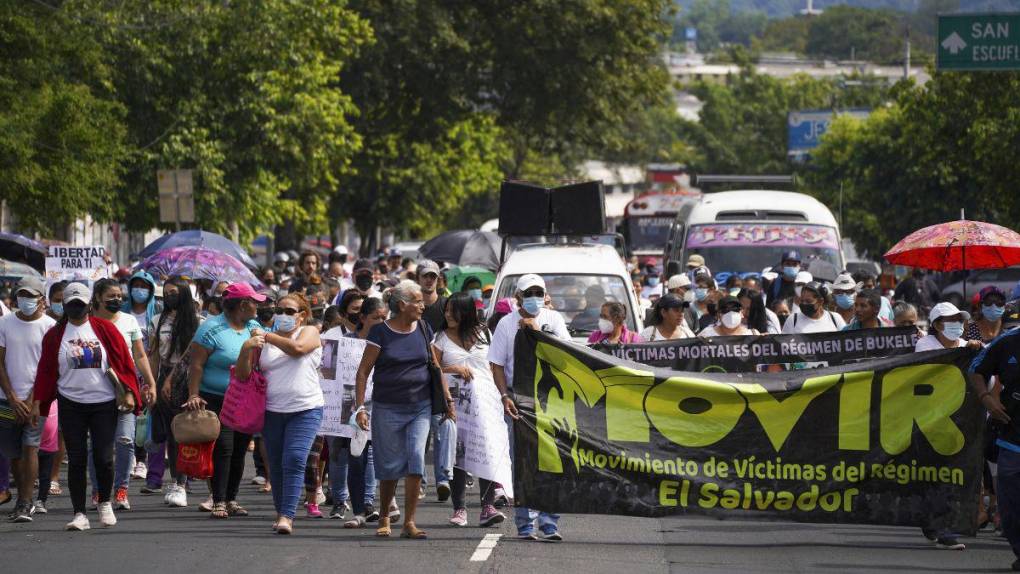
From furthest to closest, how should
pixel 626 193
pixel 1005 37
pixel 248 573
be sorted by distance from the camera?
1. pixel 626 193
2. pixel 1005 37
3. pixel 248 573

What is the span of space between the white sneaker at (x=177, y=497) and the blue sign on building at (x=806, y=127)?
77161 millimetres

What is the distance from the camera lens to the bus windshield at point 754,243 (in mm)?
23406

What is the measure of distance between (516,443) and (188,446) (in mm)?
2467

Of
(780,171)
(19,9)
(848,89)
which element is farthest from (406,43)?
(848,89)

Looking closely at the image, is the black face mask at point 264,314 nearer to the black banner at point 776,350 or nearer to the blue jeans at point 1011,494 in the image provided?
the black banner at point 776,350

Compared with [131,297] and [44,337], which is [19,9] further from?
[44,337]

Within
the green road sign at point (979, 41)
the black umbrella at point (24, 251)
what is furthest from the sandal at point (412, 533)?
the black umbrella at point (24, 251)

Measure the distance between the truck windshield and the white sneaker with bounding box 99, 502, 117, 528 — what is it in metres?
5.88

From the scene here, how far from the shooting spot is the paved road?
10234 millimetres

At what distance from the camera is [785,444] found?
11023 mm

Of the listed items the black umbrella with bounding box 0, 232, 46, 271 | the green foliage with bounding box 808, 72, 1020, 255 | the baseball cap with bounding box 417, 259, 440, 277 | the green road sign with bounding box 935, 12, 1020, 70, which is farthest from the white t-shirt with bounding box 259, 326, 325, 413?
the green foliage with bounding box 808, 72, 1020, 255

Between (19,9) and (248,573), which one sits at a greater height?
(19,9)

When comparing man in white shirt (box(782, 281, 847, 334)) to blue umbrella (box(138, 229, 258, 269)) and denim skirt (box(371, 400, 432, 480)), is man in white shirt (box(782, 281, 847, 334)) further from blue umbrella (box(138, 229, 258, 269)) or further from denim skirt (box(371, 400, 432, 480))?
blue umbrella (box(138, 229, 258, 269))

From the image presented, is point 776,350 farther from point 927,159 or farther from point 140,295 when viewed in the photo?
point 927,159
